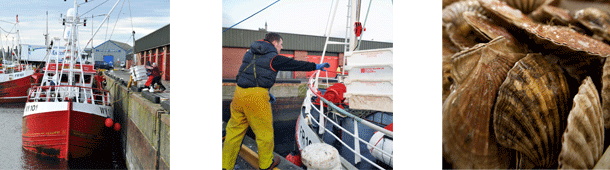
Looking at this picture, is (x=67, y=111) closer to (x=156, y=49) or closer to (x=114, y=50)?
(x=114, y=50)

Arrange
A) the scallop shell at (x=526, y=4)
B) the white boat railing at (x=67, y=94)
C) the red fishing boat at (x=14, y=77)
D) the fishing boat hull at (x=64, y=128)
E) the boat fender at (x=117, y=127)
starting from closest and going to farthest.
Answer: the scallop shell at (x=526, y=4)
the red fishing boat at (x=14, y=77)
the fishing boat hull at (x=64, y=128)
the white boat railing at (x=67, y=94)
the boat fender at (x=117, y=127)

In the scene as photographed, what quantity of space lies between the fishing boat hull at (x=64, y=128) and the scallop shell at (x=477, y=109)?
5001 millimetres

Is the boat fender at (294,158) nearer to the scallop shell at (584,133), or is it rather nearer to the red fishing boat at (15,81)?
the scallop shell at (584,133)

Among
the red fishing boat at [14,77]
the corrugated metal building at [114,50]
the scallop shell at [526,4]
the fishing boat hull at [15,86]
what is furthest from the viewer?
the fishing boat hull at [15,86]

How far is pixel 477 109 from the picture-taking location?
82.3 inches

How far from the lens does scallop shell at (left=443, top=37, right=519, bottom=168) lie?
207 cm

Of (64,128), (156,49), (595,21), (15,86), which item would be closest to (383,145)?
(595,21)

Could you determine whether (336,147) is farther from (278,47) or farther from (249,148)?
(278,47)

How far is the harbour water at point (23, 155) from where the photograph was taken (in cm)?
311

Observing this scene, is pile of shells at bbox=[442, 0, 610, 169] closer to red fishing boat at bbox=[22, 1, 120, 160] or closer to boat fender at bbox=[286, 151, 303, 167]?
boat fender at bbox=[286, 151, 303, 167]

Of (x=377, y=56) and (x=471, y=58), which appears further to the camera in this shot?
(x=377, y=56)

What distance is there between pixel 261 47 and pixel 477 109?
1.59 meters

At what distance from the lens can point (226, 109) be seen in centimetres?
212

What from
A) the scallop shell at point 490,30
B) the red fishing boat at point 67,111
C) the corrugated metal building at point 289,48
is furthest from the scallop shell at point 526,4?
the red fishing boat at point 67,111
